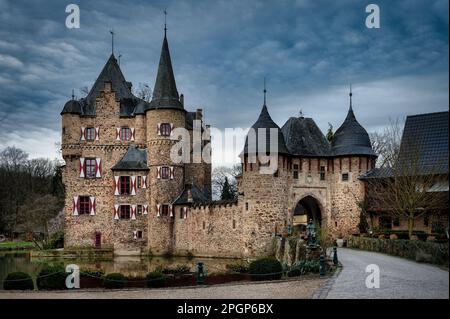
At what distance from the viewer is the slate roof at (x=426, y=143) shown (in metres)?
22.6

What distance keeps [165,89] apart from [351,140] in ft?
42.8

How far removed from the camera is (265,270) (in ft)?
56.5

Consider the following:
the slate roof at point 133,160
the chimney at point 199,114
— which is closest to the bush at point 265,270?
the slate roof at point 133,160

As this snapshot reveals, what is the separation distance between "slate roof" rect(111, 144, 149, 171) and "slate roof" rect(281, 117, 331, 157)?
1035cm

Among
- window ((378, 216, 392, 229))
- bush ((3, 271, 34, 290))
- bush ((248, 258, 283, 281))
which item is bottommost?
bush ((3, 271, 34, 290))

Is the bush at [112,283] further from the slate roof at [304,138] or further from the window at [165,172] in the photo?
the window at [165,172]

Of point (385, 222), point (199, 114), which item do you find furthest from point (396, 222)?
point (199, 114)

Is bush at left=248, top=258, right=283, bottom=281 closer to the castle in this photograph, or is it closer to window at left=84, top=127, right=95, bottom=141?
the castle

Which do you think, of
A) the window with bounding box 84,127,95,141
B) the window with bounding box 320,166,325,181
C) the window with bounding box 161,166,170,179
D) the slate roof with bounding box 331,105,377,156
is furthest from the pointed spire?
the slate roof with bounding box 331,105,377,156

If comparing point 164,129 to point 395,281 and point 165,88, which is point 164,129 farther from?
point 395,281

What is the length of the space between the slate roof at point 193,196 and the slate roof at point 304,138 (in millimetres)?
7823

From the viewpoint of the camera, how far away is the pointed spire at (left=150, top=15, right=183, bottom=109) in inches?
1412
